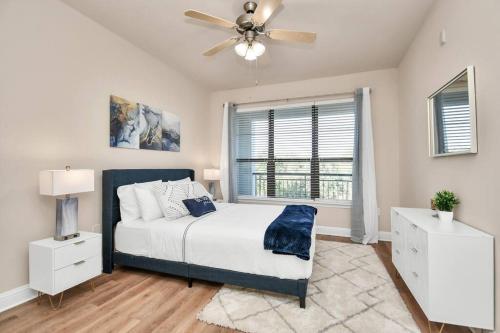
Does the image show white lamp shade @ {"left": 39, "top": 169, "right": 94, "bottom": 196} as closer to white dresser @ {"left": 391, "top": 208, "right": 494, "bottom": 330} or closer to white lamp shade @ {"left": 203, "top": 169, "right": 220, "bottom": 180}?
white lamp shade @ {"left": 203, "top": 169, "right": 220, "bottom": 180}

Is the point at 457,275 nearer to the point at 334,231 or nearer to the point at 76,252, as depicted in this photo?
the point at 334,231

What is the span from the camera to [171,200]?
9.50 feet

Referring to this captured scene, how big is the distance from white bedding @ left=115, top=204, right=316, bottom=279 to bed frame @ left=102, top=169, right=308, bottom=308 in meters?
0.05

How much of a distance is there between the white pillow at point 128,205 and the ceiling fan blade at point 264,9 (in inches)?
92.2

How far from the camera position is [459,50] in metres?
2.01

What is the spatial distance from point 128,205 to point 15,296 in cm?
118

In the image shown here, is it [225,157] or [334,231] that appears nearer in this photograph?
[334,231]

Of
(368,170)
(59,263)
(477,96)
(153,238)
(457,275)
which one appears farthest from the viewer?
(368,170)

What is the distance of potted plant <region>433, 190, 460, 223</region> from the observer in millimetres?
1909

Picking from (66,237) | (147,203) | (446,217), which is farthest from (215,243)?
(446,217)

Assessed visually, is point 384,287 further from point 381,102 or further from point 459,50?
point 381,102

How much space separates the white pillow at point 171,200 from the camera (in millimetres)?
2812

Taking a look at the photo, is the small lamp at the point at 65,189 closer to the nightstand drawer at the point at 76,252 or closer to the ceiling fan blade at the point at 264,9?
the nightstand drawer at the point at 76,252

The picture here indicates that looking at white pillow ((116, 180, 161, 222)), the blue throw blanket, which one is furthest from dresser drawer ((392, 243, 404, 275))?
white pillow ((116, 180, 161, 222))
